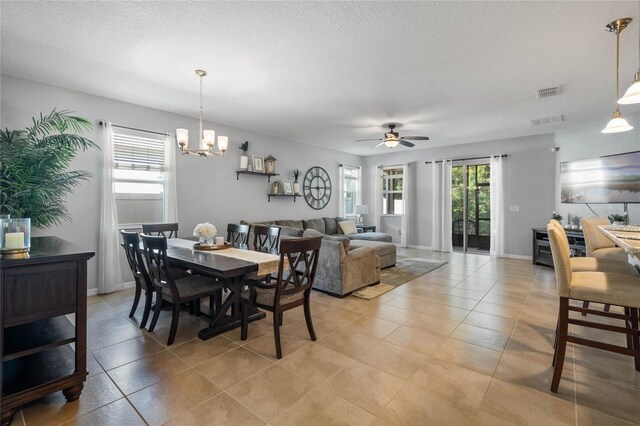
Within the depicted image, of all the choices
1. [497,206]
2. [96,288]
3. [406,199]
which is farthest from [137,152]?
[497,206]

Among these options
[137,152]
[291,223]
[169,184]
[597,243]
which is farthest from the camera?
[291,223]

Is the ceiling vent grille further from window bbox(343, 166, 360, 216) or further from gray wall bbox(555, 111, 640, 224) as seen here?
window bbox(343, 166, 360, 216)

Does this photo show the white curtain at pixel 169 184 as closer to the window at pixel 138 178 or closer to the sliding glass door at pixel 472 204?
the window at pixel 138 178

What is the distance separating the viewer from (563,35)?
2.56 meters

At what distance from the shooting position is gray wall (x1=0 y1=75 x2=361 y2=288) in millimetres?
3535

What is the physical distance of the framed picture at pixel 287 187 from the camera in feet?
21.2

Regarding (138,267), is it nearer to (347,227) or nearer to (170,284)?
(170,284)

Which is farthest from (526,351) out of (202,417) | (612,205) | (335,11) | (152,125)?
(152,125)

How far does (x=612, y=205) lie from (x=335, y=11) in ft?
18.3

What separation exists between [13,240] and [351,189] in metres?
7.67

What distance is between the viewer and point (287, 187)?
6527 mm

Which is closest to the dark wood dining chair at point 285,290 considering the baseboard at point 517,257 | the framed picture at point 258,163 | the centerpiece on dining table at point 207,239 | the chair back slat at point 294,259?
the chair back slat at point 294,259

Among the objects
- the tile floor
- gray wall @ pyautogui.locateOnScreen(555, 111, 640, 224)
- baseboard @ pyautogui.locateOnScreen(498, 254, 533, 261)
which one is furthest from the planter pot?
gray wall @ pyautogui.locateOnScreen(555, 111, 640, 224)

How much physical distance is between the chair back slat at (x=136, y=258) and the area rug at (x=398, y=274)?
249 cm
